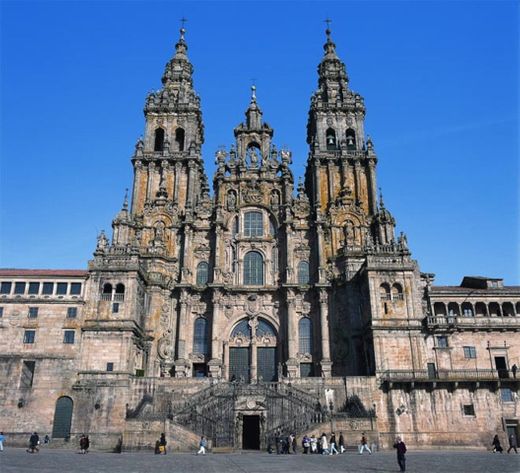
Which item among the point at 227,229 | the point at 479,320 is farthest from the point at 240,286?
the point at 479,320

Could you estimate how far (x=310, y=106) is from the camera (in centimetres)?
5631

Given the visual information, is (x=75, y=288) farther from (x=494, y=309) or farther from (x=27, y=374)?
(x=494, y=309)

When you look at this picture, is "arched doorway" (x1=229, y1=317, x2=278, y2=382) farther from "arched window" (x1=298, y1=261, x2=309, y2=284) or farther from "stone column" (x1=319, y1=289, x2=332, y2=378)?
"arched window" (x1=298, y1=261, x2=309, y2=284)

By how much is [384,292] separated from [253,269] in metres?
12.6

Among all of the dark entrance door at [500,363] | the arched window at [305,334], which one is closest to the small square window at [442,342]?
the dark entrance door at [500,363]

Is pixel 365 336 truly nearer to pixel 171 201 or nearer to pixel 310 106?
pixel 171 201

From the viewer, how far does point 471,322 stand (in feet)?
132

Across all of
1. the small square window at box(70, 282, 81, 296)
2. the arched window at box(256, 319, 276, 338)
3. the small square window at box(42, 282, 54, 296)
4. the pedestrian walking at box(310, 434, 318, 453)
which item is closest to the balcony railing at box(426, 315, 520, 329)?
the arched window at box(256, 319, 276, 338)

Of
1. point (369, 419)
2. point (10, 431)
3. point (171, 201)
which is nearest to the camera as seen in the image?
point (369, 419)

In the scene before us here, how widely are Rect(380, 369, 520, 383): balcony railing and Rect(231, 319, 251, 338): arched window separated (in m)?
12.7

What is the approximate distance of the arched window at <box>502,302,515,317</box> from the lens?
4194 centimetres

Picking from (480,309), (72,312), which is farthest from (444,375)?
(72,312)

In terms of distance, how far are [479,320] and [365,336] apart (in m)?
9.17

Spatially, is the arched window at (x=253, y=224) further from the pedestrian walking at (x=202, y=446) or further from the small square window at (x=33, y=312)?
the pedestrian walking at (x=202, y=446)
